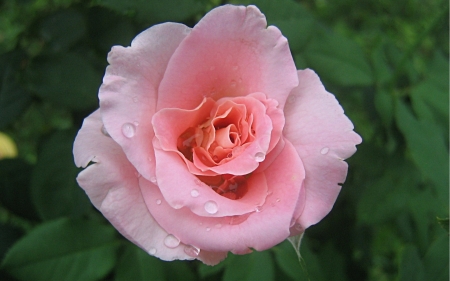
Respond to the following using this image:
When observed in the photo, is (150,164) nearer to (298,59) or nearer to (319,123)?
(319,123)

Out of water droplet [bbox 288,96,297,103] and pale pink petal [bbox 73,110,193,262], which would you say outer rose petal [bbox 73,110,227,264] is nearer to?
pale pink petal [bbox 73,110,193,262]

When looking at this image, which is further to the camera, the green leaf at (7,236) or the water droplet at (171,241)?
the green leaf at (7,236)

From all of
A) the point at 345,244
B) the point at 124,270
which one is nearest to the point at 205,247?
the point at 124,270

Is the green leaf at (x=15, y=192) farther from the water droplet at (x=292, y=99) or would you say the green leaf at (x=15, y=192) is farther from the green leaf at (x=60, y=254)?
the water droplet at (x=292, y=99)

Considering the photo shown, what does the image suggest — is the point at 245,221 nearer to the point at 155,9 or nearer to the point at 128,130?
the point at 128,130

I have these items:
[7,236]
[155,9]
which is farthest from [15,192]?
[155,9]

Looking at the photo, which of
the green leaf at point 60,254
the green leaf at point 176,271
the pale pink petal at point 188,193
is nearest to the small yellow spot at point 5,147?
the green leaf at point 60,254
